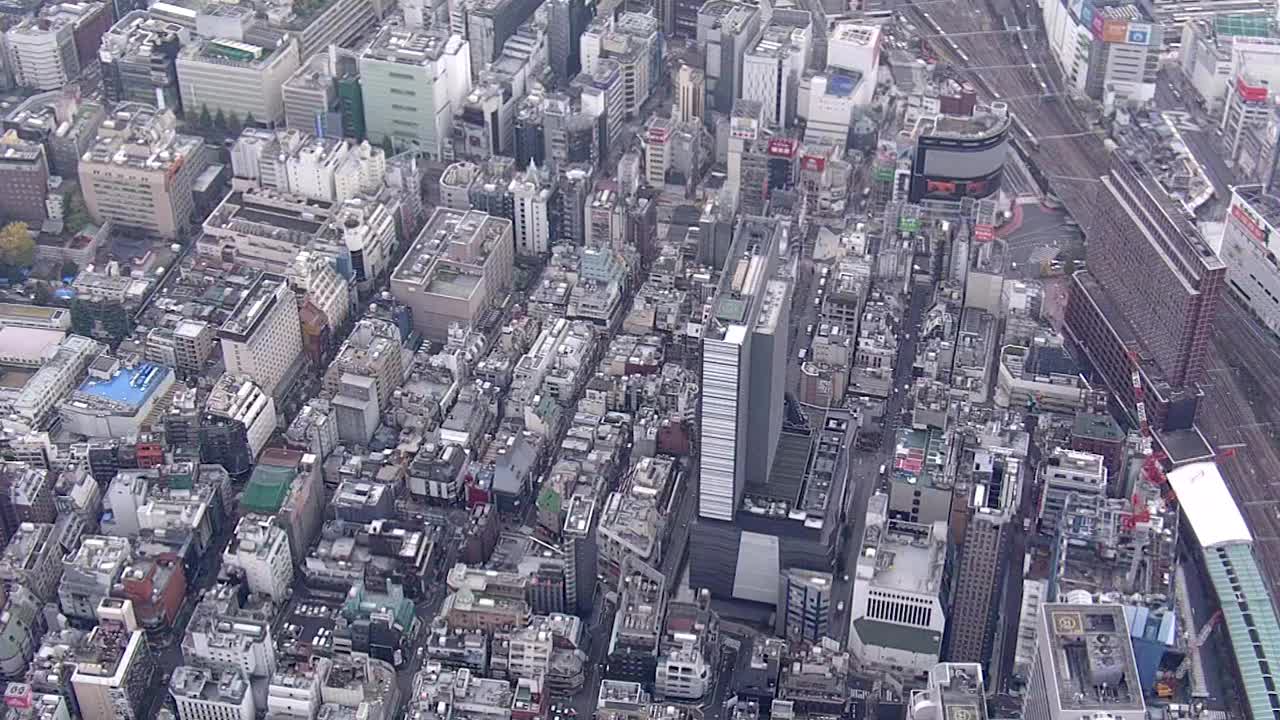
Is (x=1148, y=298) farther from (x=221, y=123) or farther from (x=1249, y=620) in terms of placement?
(x=221, y=123)

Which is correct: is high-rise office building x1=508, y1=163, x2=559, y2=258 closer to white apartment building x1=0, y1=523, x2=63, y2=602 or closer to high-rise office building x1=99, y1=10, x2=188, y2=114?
high-rise office building x1=99, y1=10, x2=188, y2=114

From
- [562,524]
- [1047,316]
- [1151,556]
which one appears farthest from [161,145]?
[1151,556]

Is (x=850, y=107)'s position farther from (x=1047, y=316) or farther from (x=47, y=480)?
(x=47, y=480)

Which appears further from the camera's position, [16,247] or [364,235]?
[16,247]

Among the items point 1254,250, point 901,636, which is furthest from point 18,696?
point 1254,250

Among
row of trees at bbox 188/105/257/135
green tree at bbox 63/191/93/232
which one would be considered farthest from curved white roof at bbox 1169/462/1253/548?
green tree at bbox 63/191/93/232

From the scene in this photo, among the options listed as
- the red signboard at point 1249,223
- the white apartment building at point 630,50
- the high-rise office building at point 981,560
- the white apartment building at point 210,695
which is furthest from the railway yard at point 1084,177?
the white apartment building at point 210,695
